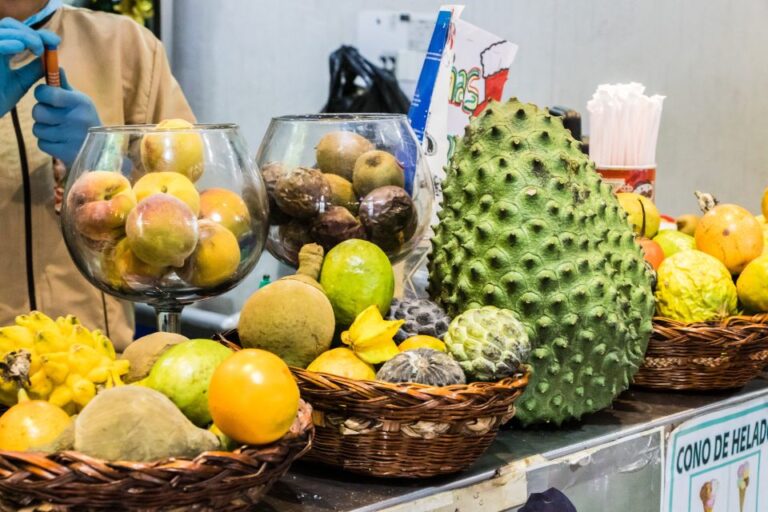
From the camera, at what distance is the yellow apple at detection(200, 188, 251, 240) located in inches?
38.3

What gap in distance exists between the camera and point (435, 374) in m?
0.90

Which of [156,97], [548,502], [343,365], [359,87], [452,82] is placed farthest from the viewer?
[359,87]

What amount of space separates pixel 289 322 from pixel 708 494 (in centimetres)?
68

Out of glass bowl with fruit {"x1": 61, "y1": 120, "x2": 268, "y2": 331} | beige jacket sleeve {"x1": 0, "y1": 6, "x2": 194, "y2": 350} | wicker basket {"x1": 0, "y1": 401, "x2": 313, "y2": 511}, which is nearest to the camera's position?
wicker basket {"x1": 0, "y1": 401, "x2": 313, "y2": 511}

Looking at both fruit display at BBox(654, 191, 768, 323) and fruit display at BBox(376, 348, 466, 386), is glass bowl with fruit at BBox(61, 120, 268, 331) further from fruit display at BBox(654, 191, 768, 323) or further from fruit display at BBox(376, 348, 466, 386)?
fruit display at BBox(654, 191, 768, 323)

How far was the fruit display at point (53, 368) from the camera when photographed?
32.7 inches

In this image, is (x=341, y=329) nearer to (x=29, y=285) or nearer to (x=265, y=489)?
(x=265, y=489)

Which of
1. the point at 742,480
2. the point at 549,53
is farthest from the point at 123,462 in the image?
the point at 549,53

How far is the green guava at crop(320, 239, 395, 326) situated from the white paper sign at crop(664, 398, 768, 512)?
0.44m

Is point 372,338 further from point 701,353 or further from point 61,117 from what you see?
point 61,117

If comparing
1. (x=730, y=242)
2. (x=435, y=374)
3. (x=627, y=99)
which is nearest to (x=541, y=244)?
(x=435, y=374)

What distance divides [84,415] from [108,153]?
352 millimetres

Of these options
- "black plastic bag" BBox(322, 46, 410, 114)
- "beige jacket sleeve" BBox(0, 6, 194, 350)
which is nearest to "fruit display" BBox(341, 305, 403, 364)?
"beige jacket sleeve" BBox(0, 6, 194, 350)

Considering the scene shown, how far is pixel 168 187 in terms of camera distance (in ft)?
3.10
